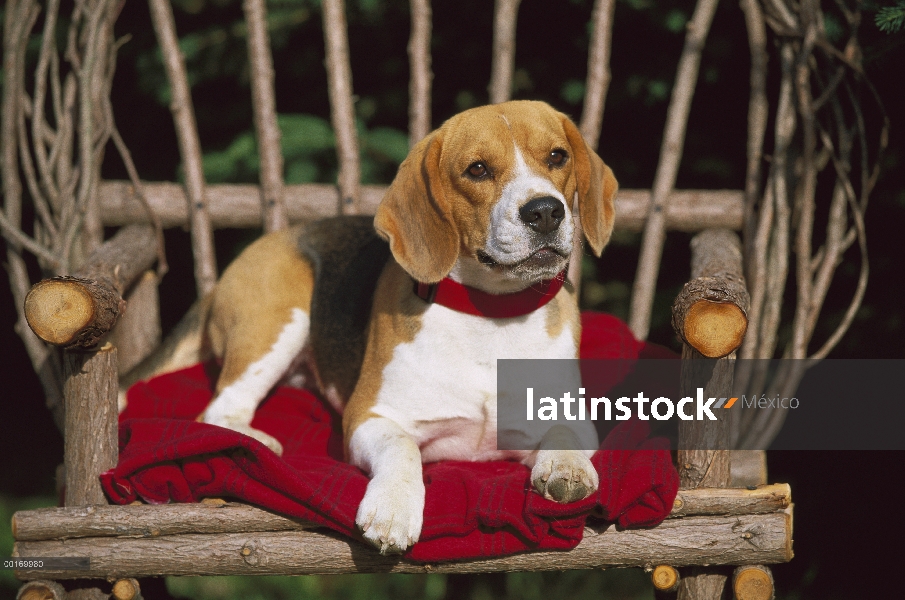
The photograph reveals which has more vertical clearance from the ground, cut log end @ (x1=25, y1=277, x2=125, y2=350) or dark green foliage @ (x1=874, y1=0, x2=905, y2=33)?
dark green foliage @ (x1=874, y1=0, x2=905, y2=33)

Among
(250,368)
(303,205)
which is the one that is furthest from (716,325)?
(303,205)

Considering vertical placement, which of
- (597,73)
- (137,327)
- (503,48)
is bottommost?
(137,327)

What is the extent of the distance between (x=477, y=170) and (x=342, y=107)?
1622mm

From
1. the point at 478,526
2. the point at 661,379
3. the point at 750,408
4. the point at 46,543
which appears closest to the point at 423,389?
the point at 478,526

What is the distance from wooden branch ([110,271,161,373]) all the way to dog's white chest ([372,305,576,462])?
172 cm

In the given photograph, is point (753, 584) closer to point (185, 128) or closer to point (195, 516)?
point (195, 516)

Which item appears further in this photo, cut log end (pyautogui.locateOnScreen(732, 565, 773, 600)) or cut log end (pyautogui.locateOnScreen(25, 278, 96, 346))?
cut log end (pyautogui.locateOnScreen(732, 565, 773, 600))

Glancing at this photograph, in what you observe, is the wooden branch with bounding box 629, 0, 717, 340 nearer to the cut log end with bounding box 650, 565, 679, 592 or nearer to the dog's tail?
the cut log end with bounding box 650, 565, 679, 592

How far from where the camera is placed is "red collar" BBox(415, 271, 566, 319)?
286 cm

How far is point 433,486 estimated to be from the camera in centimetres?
257

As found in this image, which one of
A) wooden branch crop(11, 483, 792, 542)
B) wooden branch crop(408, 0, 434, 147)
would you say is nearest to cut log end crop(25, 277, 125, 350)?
wooden branch crop(11, 483, 792, 542)

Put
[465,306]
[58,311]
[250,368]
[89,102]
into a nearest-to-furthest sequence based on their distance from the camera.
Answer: [58,311] → [465,306] → [250,368] → [89,102]

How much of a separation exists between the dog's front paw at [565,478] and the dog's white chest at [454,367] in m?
0.40

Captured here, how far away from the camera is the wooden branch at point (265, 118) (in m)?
4.14
